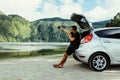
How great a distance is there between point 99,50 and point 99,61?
15.4 inches

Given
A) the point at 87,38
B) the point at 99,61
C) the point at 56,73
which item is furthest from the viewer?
the point at 87,38

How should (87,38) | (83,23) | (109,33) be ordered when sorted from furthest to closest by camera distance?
(83,23) → (109,33) → (87,38)

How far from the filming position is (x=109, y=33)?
13453 millimetres

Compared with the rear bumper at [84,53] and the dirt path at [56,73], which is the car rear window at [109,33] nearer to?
the rear bumper at [84,53]

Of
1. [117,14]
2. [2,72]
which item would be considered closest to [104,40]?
[2,72]

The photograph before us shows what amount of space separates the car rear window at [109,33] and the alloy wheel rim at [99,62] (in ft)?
2.85

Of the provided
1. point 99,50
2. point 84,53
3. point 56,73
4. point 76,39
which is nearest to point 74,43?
point 76,39

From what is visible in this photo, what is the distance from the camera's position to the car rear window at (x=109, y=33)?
527 inches

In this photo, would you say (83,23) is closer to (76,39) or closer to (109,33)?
(76,39)

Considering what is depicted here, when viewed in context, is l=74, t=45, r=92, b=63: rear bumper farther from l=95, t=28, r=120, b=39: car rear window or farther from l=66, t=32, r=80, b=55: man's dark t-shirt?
l=95, t=28, r=120, b=39: car rear window

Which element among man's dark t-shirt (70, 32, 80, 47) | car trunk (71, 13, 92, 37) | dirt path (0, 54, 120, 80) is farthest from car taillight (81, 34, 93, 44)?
dirt path (0, 54, 120, 80)

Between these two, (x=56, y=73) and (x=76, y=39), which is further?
(x=76, y=39)

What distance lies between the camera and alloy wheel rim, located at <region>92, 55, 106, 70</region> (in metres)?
13.0

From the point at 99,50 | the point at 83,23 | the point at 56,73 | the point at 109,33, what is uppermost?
the point at 83,23
